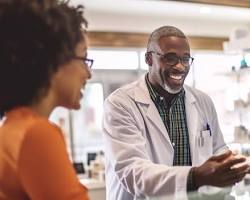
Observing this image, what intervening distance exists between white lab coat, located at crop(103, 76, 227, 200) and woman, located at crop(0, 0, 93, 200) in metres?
0.62

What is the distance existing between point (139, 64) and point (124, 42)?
45 centimetres

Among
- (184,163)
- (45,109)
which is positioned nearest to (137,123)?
(184,163)

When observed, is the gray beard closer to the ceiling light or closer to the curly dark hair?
the curly dark hair

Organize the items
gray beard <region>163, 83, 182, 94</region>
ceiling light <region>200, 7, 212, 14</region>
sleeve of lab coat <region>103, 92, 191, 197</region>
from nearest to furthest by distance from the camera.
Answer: sleeve of lab coat <region>103, 92, 191, 197</region>, gray beard <region>163, 83, 182, 94</region>, ceiling light <region>200, 7, 212, 14</region>

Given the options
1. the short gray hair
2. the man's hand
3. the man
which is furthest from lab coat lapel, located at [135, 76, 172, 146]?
the man's hand

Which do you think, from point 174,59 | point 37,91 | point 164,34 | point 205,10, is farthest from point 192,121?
point 205,10

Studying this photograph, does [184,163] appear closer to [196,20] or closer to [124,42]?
[124,42]

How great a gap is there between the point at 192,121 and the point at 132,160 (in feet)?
1.36

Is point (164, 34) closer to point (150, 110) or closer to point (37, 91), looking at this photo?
point (150, 110)

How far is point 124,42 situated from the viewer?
5121 millimetres

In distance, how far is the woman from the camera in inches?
26.0

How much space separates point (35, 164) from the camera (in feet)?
2.14

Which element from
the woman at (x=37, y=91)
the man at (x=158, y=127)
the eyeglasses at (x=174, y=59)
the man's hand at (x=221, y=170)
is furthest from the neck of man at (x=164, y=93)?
the woman at (x=37, y=91)

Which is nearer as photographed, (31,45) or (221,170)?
(31,45)
